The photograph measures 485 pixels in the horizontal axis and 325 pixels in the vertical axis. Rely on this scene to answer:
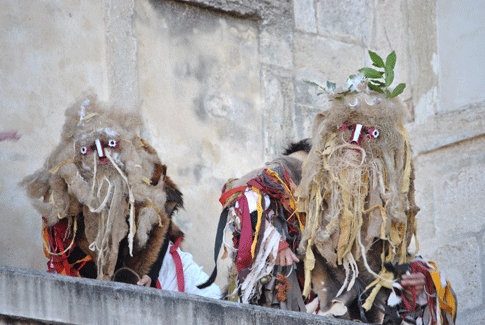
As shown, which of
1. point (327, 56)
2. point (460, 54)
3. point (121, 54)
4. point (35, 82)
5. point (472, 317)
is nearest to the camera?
point (35, 82)

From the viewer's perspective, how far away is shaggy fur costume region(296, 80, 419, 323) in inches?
167

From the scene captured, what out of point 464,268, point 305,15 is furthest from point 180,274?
point 305,15

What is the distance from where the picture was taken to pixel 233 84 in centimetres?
603

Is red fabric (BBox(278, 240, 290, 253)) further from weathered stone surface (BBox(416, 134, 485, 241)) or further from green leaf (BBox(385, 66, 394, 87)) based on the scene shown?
weathered stone surface (BBox(416, 134, 485, 241))

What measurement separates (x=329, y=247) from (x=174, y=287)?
111cm

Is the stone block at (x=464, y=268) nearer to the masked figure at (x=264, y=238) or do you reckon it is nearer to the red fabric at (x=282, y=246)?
the masked figure at (x=264, y=238)

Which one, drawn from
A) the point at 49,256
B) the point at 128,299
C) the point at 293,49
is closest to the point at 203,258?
the point at 49,256

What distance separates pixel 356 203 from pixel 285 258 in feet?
1.67

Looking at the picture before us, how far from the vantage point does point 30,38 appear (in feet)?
17.1

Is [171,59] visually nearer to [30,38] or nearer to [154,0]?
[154,0]

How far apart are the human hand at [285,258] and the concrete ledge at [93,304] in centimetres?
118

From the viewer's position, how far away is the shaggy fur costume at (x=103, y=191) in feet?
14.9

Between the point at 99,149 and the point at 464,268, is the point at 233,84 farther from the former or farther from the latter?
the point at 464,268

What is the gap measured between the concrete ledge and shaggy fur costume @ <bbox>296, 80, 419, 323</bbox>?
3.91 feet
